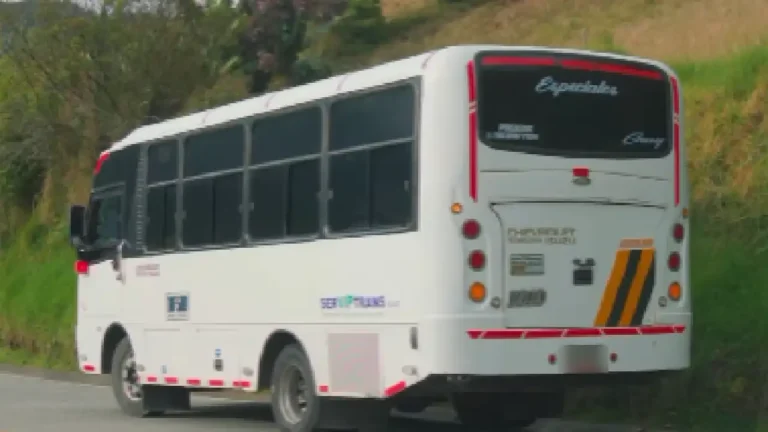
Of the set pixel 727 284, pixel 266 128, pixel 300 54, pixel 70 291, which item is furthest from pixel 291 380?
pixel 300 54

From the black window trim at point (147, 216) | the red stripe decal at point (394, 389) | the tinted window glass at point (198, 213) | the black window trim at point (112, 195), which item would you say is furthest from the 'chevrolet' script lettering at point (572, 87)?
the black window trim at point (112, 195)

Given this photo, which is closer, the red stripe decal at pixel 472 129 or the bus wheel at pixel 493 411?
the red stripe decal at pixel 472 129

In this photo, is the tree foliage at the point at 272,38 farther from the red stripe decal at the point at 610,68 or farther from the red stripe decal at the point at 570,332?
the red stripe decal at the point at 570,332

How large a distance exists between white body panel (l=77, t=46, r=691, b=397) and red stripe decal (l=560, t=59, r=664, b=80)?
102 millimetres

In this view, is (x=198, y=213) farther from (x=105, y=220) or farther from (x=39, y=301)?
(x=39, y=301)

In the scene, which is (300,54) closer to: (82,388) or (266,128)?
(82,388)

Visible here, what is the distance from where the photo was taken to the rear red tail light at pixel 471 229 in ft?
36.0

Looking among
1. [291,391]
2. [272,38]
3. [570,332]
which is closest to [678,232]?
[570,332]

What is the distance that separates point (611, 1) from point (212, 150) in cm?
2497

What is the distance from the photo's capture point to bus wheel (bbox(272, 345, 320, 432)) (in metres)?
12.7

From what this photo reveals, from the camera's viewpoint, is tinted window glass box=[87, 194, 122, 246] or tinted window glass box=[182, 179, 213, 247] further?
tinted window glass box=[87, 194, 122, 246]

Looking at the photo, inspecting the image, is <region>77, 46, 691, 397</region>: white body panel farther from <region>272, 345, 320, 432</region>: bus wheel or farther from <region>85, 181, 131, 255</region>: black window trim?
<region>85, 181, 131, 255</region>: black window trim

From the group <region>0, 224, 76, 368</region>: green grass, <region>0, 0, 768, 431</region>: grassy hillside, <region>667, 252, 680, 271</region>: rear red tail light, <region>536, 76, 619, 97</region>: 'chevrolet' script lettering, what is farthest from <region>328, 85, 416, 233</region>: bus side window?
<region>0, 224, 76, 368</region>: green grass

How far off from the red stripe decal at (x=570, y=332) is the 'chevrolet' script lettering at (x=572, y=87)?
1868 millimetres
